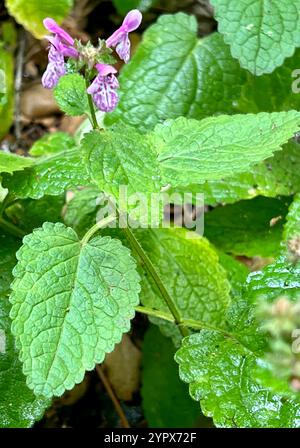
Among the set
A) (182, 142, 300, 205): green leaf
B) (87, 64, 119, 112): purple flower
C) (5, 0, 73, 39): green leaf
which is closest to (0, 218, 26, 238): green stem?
(182, 142, 300, 205): green leaf

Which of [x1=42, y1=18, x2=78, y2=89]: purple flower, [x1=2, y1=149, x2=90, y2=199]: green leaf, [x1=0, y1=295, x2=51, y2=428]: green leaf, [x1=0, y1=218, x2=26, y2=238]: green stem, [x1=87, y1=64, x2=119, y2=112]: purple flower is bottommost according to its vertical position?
[x1=0, y1=295, x2=51, y2=428]: green leaf

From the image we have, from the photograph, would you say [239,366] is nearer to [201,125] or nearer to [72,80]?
[201,125]

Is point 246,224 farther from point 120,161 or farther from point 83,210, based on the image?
A: point 120,161

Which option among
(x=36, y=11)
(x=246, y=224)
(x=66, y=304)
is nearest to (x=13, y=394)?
(x=66, y=304)

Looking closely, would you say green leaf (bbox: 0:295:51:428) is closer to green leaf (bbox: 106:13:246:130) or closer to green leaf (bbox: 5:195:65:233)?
green leaf (bbox: 5:195:65:233)

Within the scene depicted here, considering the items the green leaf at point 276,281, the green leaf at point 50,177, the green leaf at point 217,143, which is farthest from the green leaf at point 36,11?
the green leaf at point 276,281
